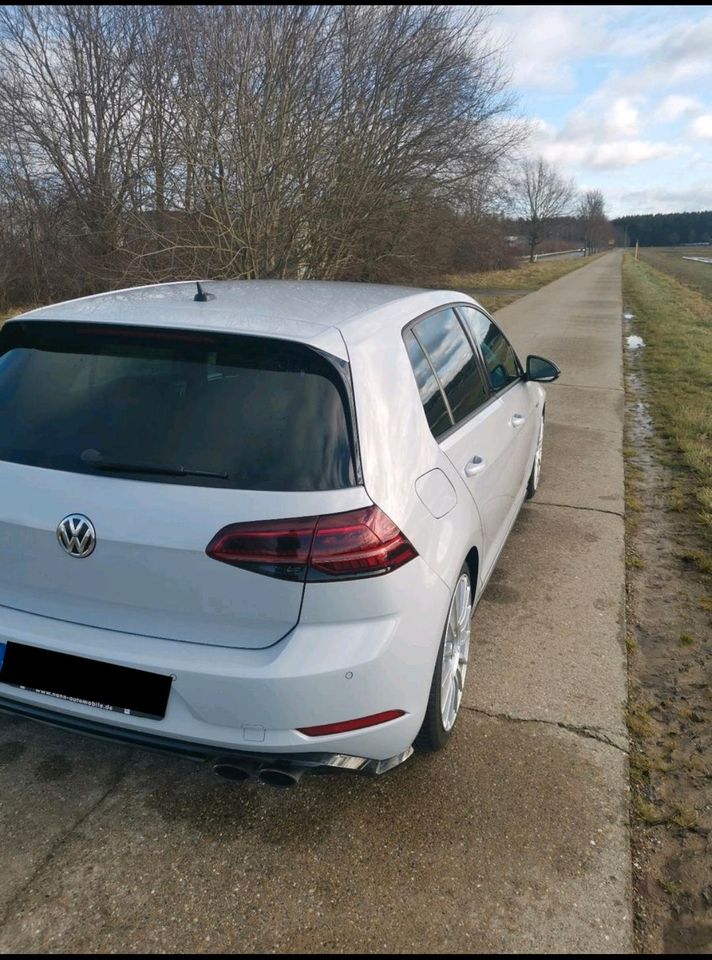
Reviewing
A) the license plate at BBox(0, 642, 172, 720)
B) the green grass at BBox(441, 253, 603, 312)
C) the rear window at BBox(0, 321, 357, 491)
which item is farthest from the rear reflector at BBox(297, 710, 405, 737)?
the green grass at BBox(441, 253, 603, 312)

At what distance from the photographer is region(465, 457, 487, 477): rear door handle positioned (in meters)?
2.85

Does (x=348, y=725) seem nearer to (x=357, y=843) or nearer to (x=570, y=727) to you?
(x=357, y=843)

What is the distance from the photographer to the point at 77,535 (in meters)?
2.04

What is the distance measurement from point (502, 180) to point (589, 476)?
1522cm

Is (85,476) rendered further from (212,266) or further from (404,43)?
(404,43)

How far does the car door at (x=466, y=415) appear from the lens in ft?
9.03

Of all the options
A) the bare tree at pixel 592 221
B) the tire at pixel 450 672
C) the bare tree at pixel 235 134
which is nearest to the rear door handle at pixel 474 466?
the tire at pixel 450 672

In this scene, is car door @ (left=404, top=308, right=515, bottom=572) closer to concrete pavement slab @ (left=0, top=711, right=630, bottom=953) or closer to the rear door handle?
the rear door handle

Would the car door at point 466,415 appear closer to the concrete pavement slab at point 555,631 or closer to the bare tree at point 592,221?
the concrete pavement slab at point 555,631

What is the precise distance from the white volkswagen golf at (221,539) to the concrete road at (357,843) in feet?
1.07

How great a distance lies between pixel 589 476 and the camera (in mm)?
5879

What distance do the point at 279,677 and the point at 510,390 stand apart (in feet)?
8.43

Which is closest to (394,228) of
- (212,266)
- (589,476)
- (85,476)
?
(212,266)

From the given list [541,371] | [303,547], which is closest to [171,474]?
[303,547]
